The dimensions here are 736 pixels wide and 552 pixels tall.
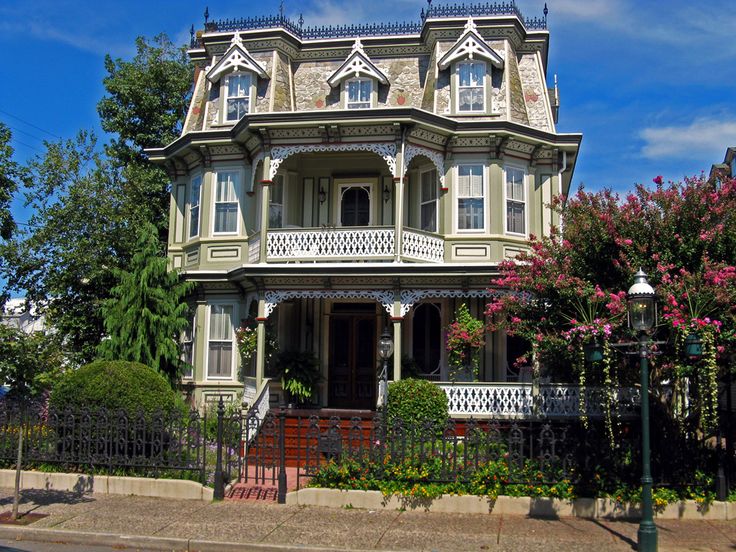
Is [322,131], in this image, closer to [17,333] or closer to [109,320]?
[109,320]

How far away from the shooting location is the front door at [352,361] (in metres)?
20.1

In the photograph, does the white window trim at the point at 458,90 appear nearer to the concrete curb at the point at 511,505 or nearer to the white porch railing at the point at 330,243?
the white porch railing at the point at 330,243

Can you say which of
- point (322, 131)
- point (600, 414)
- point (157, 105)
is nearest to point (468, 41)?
point (322, 131)

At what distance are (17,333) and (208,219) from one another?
26.7 feet

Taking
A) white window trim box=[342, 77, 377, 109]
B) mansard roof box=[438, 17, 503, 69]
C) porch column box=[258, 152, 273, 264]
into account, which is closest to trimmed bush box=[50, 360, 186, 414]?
porch column box=[258, 152, 273, 264]

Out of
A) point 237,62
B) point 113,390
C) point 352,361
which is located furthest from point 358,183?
point 113,390

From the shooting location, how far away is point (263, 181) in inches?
735

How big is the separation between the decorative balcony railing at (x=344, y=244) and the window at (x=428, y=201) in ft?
4.00

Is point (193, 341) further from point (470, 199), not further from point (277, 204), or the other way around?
point (470, 199)

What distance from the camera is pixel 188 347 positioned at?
21.1 metres

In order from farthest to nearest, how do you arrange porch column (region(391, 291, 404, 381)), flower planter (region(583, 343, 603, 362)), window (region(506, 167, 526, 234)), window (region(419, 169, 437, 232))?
window (region(419, 169, 437, 232)), window (region(506, 167, 526, 234)), porch column (region(391, 291, 404, 381)), flower planter (region(583, 343, 603, 362))

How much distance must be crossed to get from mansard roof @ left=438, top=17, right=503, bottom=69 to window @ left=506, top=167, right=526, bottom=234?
3064 mm

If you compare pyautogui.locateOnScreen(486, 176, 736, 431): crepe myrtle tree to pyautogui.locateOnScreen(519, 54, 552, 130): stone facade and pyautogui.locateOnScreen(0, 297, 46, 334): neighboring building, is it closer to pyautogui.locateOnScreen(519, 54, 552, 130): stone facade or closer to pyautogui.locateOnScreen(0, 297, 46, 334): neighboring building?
pyautogui.locateOnScreen(519, 54, 552, 130): stone facade

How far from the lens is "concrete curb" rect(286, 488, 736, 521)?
11.5m
